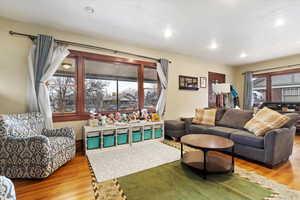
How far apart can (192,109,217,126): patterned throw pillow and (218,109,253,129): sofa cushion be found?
0.69ft

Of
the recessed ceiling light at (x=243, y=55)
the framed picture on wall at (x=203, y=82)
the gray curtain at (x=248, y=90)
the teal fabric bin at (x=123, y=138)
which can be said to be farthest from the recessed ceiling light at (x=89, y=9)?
the gray curtain at (x=248, y=90)

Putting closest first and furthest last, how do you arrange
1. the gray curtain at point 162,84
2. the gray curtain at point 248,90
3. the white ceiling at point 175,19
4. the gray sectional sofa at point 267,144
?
1. the white ceiling at point 175,19
2. the gray sectional sofa at point 267,144
3. the gray curtain at point 162,84
4. the gray curtain at point 248,90

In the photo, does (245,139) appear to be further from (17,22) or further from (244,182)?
(17,22)

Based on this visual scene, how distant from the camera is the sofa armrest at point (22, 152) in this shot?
1.97 m

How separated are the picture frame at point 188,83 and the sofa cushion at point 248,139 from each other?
228 centimetres

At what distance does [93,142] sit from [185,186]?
196 centimetres

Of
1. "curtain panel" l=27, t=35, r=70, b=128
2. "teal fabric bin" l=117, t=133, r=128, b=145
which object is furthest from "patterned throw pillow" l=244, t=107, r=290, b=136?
"curtain panel" l=27, t=35, r=70, b=128

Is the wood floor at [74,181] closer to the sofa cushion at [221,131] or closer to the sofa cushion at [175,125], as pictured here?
the sofa cushion at [221,131]

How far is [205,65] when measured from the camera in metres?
5.28

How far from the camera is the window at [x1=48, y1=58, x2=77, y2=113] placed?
302cm

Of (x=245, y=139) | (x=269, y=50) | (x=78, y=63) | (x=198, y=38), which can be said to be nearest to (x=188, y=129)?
(x=245, y=139)

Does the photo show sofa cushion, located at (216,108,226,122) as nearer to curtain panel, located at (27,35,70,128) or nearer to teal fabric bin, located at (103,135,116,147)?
teal fabric bin, located at (103,135,116,147)

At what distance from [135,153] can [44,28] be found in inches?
121

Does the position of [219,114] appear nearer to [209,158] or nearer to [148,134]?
[209,158]
